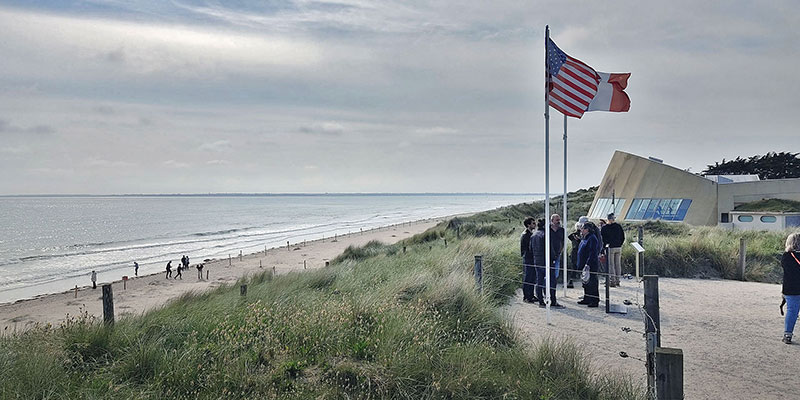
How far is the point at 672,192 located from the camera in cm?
2747

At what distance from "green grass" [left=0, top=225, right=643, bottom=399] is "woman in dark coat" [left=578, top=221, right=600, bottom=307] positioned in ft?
11.1

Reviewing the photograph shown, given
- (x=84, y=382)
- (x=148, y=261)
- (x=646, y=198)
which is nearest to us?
(x=84, y=382)

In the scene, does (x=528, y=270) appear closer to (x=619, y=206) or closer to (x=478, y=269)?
(x=478, y=269)

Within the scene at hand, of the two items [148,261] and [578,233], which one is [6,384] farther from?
[148,261]

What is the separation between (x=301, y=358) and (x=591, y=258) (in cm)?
627

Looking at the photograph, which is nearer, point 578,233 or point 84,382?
point 84,382

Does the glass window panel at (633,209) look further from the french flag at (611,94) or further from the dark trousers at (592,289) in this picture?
the dark trousers at (592,289)

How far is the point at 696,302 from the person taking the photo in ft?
33.3

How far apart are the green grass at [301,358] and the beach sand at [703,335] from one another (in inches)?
50.0

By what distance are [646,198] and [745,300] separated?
19.7m

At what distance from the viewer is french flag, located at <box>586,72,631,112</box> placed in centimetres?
1028

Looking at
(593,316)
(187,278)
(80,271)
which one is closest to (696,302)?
(593,316)

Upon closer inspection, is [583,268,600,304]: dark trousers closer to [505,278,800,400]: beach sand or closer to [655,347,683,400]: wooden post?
[505,278,800,400]: beach sand

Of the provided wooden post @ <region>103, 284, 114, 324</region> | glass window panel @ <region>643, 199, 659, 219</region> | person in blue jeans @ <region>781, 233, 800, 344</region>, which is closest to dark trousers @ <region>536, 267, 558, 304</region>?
person in blue jeans @ <region>781, 233, 800, 344</region>
